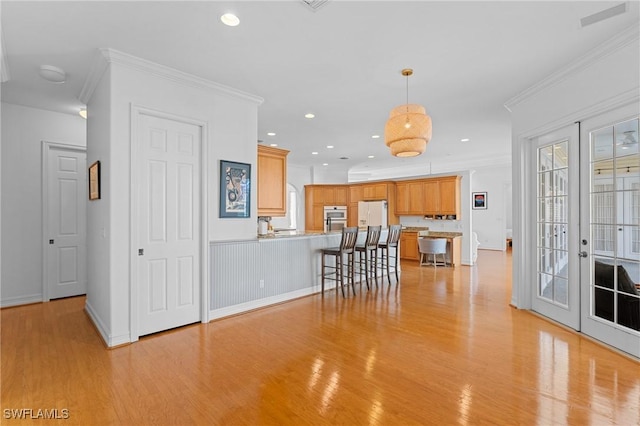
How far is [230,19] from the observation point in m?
2.58

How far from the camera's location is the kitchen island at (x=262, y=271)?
12.9 feet

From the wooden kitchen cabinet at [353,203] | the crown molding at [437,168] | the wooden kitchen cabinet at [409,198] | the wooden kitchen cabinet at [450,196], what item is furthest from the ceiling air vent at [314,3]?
the wooden kitchen cabinet at [353,203]

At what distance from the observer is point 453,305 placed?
14.6 feet

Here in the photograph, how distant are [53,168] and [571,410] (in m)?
6.56

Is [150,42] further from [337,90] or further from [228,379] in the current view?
[228,379]

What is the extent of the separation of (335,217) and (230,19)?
26.4 ft

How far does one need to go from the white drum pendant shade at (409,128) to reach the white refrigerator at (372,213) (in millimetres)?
5963

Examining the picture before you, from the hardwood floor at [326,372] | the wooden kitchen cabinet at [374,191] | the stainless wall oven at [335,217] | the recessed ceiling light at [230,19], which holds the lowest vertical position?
the hardwood floor at [326,372]

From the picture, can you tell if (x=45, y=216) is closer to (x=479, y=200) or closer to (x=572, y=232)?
(x=572, y=232)

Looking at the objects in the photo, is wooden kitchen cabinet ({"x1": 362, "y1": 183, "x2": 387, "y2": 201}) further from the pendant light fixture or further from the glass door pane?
the pendant light fixture

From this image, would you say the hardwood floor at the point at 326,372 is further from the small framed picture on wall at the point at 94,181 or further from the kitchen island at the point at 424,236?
the kitchen island at the point at 424,236

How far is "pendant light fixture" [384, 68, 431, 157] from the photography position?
326cm

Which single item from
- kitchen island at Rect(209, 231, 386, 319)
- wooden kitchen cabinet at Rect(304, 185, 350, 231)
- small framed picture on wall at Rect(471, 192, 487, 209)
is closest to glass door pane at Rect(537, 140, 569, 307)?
kitchen island at Rect(209, 231, 386, 319)

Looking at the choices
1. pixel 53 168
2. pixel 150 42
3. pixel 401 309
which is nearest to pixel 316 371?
pixel 401 309
